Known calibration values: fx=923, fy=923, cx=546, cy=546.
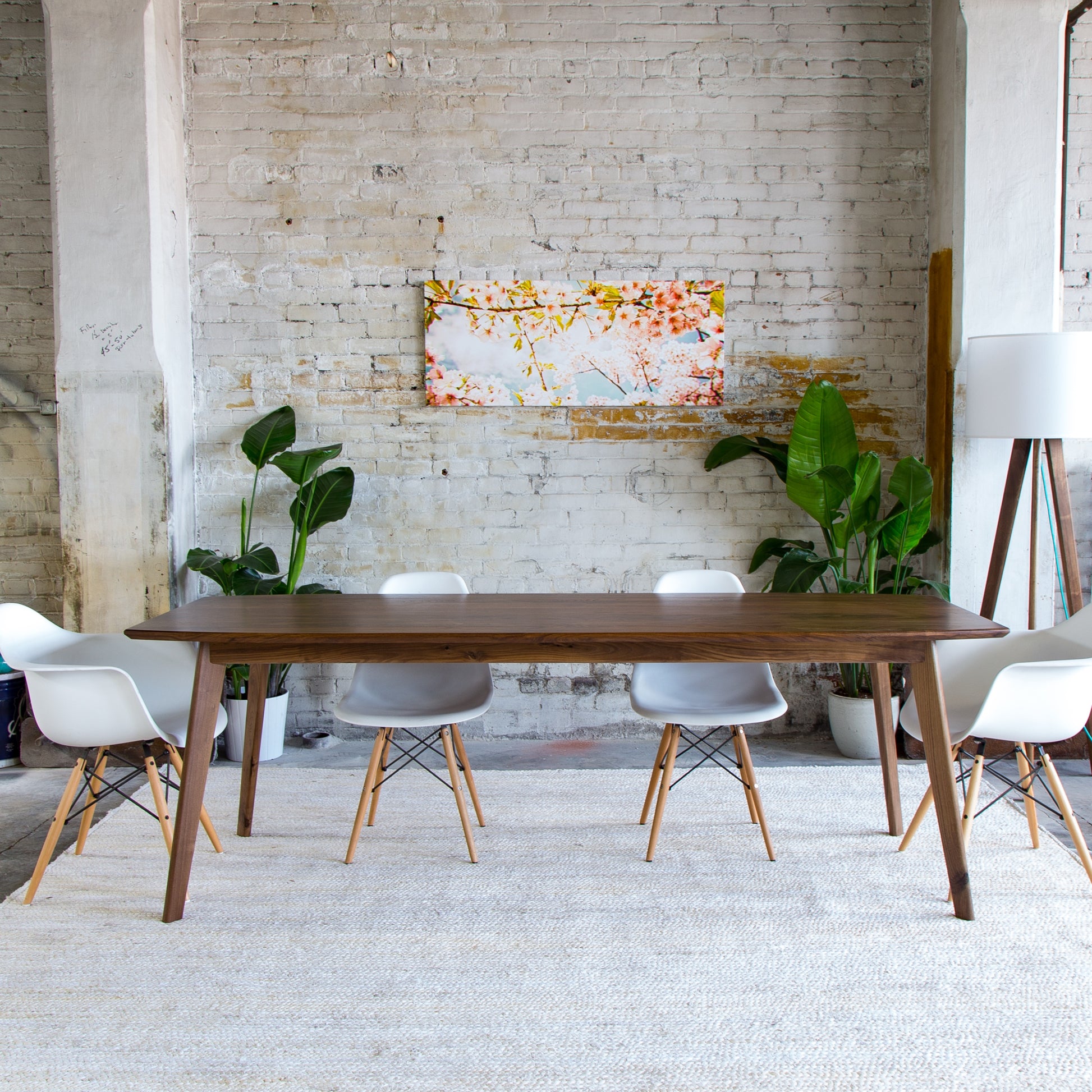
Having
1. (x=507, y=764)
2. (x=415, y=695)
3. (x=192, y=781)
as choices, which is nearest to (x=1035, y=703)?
(x=415, y=695)

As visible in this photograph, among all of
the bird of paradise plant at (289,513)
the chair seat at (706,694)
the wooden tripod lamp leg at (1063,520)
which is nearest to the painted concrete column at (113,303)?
the bird of paradise plant at (289,513)

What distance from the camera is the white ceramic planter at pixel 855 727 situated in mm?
4148

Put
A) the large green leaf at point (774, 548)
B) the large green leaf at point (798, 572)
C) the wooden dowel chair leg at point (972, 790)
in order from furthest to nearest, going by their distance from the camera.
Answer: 1. the large green leaf at point (774, 548)
2. the large green leaf at point (798, 572)
3. the wooden dowel chair leg at point (972, 790)

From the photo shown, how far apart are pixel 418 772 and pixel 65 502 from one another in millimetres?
2014

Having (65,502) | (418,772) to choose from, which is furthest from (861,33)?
(65,502)

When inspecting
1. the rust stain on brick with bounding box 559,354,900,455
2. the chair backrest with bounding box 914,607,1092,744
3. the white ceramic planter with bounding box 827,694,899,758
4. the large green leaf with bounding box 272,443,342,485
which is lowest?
the white ceramic planter with bounding box 827,694,899,758

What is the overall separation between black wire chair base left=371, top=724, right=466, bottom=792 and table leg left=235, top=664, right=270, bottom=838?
1.45 feet

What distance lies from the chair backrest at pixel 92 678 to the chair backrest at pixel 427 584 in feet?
2.62

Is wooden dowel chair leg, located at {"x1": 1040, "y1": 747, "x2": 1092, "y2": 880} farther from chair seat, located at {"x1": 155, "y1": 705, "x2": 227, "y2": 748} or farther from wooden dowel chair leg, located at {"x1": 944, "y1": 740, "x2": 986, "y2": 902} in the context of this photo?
chair seat, located at {"x1": 155, "y1": 705, "x2": 227, "y2": 748}

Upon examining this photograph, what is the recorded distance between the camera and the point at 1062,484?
3.72 metres

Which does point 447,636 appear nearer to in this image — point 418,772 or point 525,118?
point 418,772

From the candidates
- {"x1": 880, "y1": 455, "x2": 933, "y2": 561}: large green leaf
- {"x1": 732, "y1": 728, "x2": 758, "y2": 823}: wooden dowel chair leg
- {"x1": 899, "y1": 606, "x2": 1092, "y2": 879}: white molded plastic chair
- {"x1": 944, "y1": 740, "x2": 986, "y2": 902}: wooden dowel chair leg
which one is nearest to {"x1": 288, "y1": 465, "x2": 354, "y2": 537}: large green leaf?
{"x1": 732, "y1": 728, "x2": 758, "y2": 823}: wooden dowel chair leg

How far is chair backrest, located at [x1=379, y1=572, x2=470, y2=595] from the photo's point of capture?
11.8 ft

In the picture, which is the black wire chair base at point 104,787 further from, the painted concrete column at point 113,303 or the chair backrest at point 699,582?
the chair backrest at point 699,582
